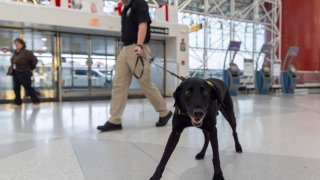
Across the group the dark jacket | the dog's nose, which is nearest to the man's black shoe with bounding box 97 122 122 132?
the dog's nose

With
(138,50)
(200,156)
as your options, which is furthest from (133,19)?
(200,156)

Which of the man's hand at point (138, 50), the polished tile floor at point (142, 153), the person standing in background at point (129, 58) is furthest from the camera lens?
the person standing in background at point (129, 58)

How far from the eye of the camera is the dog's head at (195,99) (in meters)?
1.22

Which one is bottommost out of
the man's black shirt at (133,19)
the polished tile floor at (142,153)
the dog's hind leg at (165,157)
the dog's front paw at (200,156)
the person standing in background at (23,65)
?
the polished tile floor at (142,153)

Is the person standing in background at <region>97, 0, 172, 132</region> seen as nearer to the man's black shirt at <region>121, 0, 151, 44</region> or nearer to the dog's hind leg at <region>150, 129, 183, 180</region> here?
the man's black shirt at <region>121, 0, 151, 44</region>

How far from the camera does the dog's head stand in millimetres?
1224

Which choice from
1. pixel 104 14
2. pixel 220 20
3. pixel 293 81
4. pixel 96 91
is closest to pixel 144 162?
pixel 104 14

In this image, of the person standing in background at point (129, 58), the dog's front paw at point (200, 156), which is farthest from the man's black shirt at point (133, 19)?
the dog's front paw at point (200, 156)

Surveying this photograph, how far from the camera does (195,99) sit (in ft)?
4.13

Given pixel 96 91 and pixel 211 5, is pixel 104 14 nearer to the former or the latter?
pixel 96 91

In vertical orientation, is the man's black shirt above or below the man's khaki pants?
above

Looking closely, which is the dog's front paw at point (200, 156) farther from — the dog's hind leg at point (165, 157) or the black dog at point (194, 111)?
the dog's hind leg at point (165, 157)

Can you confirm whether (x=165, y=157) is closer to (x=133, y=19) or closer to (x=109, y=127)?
(x=109, y=127)

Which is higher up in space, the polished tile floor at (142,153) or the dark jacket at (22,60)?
the dark jacket at (22,60)
